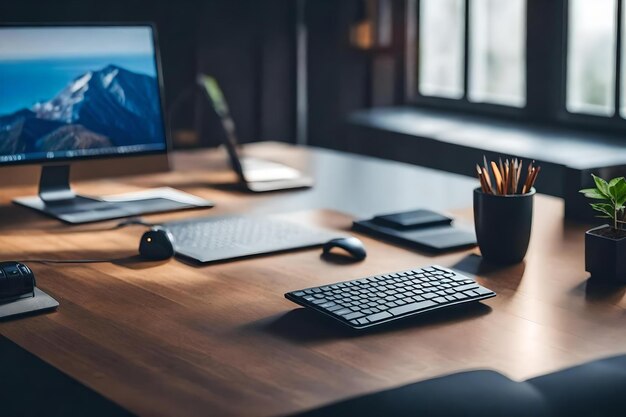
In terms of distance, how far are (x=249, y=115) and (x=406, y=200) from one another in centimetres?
256

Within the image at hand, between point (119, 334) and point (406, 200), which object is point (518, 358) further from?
point (406, 200)

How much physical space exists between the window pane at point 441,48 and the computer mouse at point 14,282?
3.39 m

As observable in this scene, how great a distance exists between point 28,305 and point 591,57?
304 centimetres

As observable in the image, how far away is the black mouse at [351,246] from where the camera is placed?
6.59 ft

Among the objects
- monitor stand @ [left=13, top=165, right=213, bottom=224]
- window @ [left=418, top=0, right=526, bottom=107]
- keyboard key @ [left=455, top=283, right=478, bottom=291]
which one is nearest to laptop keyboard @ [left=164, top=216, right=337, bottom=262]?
monitor stand @ [left=13, top=165, right=213, bottom=224]

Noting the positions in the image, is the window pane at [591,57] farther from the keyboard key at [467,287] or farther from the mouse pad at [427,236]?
the keyboard key at [467,287]

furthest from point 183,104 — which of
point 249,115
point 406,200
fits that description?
point 406,200

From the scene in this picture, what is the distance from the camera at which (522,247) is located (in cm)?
197

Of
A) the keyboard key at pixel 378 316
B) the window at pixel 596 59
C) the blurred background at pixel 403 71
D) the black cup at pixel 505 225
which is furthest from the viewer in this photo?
the blurred background at pixel 403 71

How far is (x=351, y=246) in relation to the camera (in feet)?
6.61

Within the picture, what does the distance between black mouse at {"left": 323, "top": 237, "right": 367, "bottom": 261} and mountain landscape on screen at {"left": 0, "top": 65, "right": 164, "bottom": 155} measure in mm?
780

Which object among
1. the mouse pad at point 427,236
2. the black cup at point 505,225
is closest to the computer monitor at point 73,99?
the mouse pad at point 427,236

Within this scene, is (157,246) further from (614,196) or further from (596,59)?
(596,59)

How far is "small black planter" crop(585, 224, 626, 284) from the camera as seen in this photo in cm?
181
